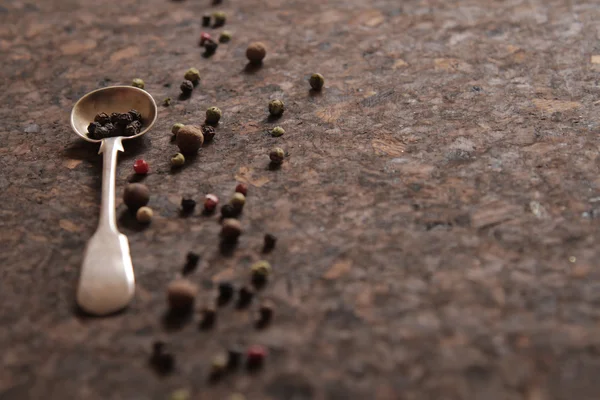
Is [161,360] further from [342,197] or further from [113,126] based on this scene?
[113,126]

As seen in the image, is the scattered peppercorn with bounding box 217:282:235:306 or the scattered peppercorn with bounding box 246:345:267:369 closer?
the scattered peppercorn with bounding box 246:345:267:369

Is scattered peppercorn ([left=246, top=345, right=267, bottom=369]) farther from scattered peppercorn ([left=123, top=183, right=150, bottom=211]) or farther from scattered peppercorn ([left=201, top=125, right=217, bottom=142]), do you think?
scattered peppercorn ([left=201, top=125, right=217, bottom=142])

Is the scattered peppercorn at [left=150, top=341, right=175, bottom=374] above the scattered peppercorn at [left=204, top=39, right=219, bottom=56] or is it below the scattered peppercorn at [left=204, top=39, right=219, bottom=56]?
below

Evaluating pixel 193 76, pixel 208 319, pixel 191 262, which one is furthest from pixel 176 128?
pixel 208 319

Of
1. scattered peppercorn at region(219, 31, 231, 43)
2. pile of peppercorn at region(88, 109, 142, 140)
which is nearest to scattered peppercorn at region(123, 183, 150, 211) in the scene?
pile of peppercorn at region(88, 109, 142, 140)

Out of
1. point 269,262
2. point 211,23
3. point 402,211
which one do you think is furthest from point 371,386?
point 211,23

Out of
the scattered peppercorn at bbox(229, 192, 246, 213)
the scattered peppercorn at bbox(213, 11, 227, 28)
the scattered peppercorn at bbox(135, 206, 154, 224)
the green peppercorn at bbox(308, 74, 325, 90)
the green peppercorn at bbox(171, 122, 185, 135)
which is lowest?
the scattered peppercorn at bbox(135, 206, 154, 224)

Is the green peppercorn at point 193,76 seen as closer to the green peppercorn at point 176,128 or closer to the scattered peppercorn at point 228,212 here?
the green peppercorn at point 176,128
